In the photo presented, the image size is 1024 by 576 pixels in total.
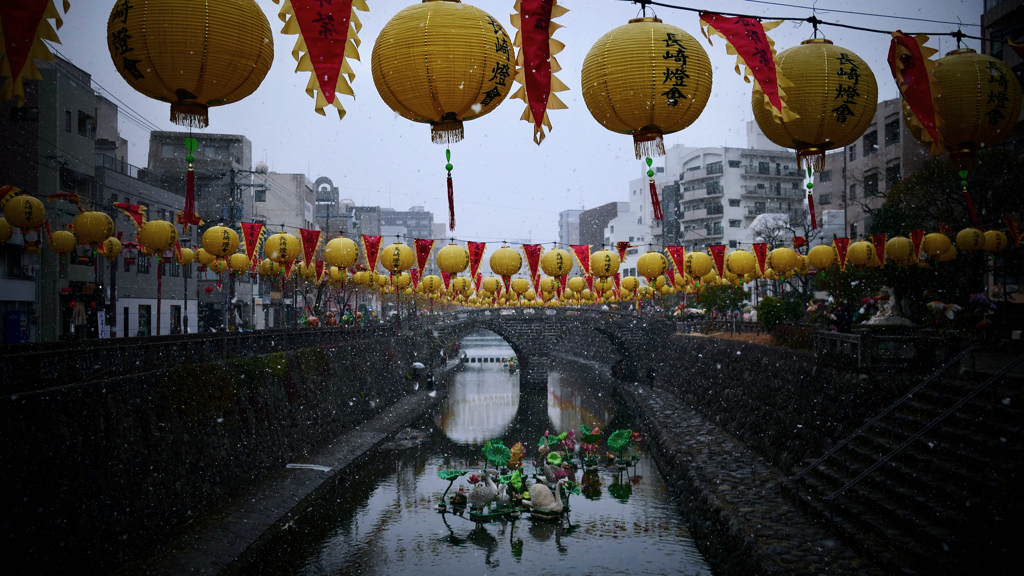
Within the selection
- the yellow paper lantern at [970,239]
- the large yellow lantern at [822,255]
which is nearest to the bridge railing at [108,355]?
the large yellow lantern at [822,255]

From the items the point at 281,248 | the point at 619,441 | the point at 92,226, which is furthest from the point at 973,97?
the point at 619,441

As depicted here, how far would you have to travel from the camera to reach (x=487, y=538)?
44.8ft

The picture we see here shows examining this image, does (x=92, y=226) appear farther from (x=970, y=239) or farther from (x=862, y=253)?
(x=970, y=239)

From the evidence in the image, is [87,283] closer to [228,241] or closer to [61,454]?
[228,241]

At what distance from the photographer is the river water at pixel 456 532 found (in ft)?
39.5

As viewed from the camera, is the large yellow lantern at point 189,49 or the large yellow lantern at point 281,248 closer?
the large yellow lantern at point 189,49

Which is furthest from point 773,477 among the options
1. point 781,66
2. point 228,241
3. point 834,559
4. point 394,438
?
point 394,438

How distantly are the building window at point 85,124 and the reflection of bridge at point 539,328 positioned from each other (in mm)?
20780

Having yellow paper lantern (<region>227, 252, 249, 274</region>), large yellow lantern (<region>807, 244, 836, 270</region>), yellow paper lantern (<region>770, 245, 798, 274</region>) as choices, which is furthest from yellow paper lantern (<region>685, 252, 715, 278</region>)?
yellow paper lantern (<region>227, 252, 249, 274</region>)

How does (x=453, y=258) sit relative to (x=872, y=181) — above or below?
below

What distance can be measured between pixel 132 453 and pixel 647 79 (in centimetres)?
913

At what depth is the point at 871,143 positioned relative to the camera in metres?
30.2

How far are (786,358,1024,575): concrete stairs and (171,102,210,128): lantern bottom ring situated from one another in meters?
8.24

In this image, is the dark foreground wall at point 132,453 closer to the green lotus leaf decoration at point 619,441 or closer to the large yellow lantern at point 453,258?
the large yellow lantern at point 453,258
